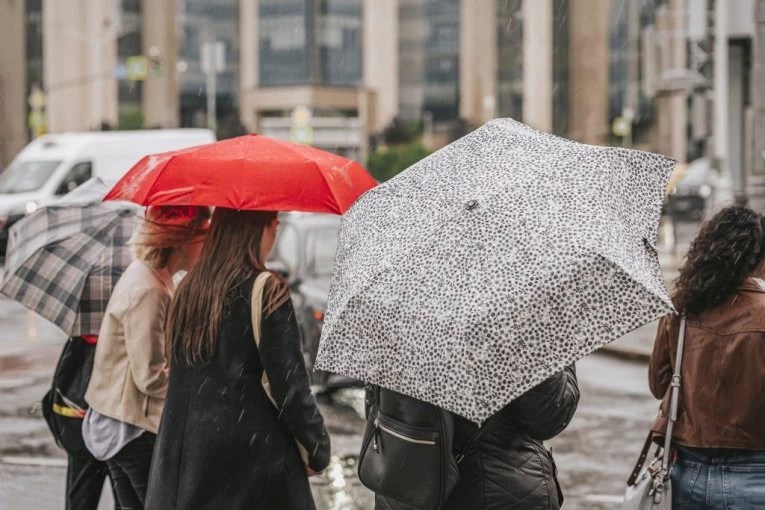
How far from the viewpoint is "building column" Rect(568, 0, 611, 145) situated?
3701 inches

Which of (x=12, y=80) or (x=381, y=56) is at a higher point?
(x=381, y=56)

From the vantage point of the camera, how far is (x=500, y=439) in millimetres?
3447

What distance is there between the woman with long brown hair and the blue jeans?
4.28 ft

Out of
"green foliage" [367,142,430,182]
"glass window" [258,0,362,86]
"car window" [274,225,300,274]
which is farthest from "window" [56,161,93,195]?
"glass window" [258,0,362,86]

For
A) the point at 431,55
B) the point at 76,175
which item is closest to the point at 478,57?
the point at 431,55

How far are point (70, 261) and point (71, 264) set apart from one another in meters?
0.02

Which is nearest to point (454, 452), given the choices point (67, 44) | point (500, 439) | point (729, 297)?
point (500, 439)

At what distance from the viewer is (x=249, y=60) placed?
96.2 meters

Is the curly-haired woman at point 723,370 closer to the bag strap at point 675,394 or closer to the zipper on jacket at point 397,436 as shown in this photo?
the bag strap at point 675,394

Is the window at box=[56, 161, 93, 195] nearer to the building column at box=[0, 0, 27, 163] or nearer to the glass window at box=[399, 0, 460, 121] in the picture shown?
the building column at box=[0, 0, 27, 163]

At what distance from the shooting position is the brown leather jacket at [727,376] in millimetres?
3959

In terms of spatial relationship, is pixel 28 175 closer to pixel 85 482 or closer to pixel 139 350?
pixel 85 482

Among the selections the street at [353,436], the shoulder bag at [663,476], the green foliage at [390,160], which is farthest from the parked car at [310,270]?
the green foliage at [390,160]

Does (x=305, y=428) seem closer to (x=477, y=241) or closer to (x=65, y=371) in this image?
(x=477, y=241)
